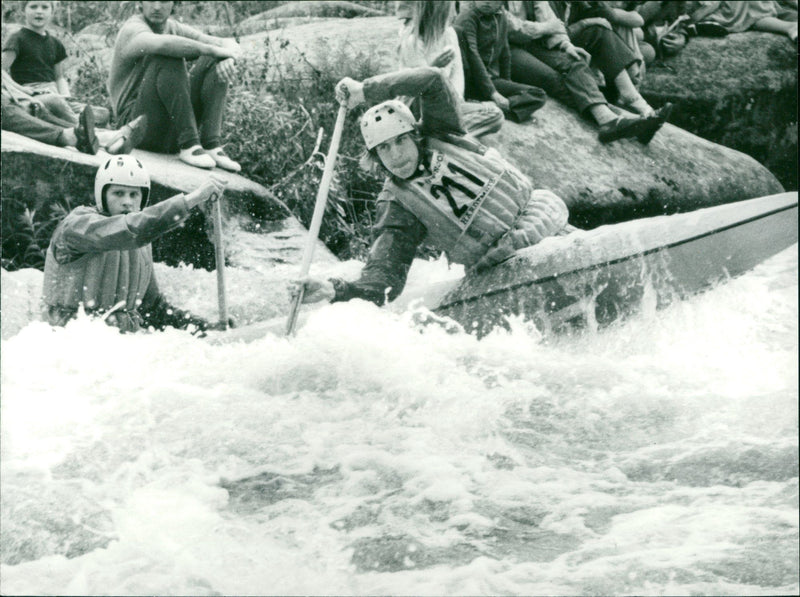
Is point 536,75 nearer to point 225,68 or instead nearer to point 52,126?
point 225,68

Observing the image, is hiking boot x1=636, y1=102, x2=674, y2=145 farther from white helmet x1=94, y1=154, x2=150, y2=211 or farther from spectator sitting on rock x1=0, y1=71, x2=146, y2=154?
white helmet x1=94, y1=154, x2=150, y2=211

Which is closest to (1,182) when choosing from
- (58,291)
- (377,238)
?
(58,291)

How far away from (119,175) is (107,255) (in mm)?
327

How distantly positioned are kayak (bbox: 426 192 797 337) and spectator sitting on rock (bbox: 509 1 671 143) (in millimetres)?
2438

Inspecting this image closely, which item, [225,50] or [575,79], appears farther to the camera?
[575,79]

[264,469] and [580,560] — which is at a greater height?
[580,560]

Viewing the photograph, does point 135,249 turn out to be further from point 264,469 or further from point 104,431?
point 264,469

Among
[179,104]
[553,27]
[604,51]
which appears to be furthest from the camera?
[604,51]

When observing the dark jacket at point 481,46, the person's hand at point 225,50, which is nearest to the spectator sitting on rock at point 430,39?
the dark jacket at point 481,46

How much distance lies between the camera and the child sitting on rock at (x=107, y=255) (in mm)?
5023

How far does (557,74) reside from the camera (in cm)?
798

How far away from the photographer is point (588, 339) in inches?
213

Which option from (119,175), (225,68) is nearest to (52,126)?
(225,68)

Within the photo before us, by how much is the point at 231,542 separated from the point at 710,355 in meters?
2.33
